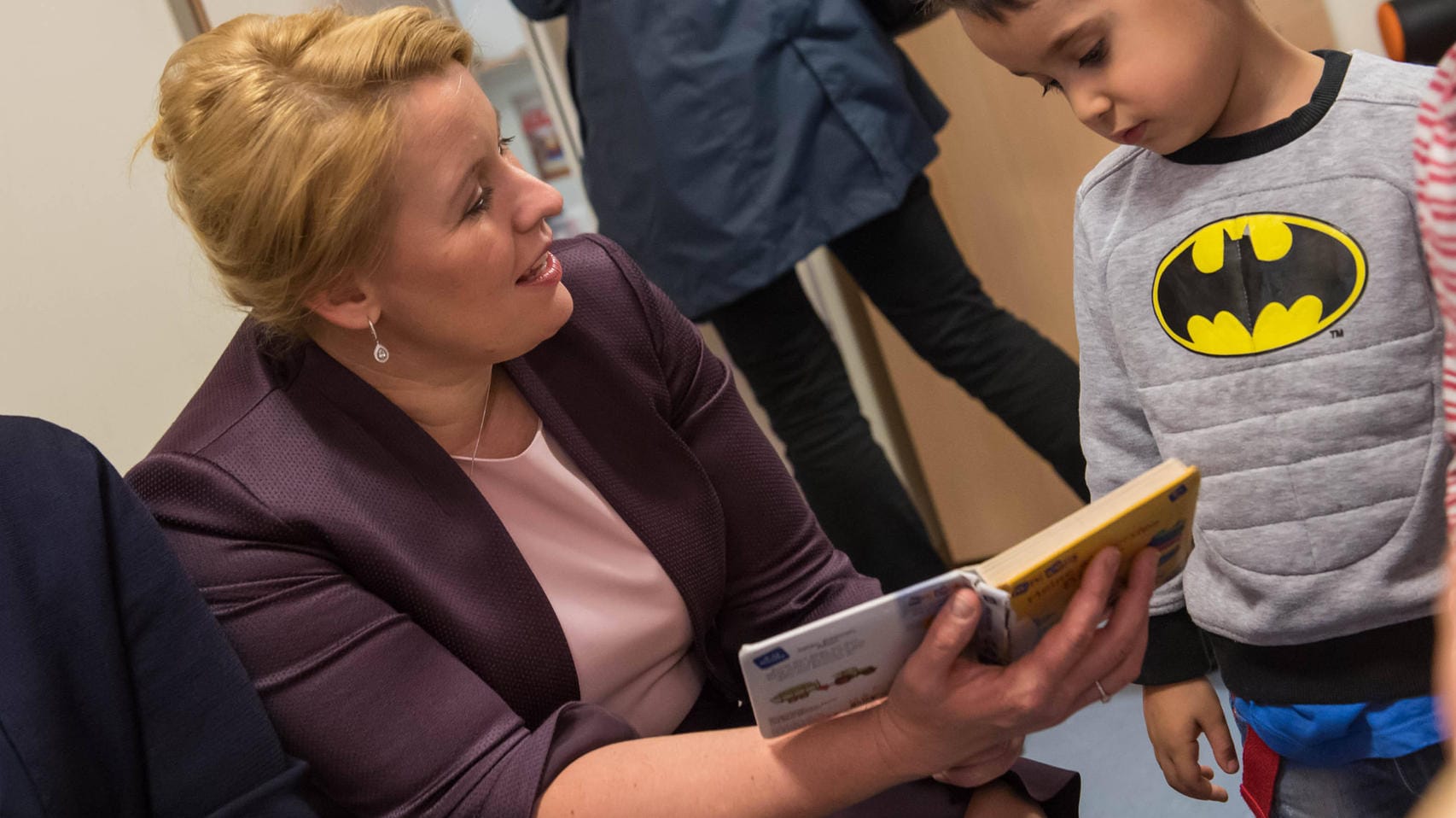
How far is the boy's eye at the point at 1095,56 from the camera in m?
0.80

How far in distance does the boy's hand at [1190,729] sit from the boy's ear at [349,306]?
70 centimetres

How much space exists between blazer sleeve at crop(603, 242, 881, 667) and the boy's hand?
273 millimetres

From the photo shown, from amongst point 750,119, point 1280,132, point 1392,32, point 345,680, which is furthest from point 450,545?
point 1392,32

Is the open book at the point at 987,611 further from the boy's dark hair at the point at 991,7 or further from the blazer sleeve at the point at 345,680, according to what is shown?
the boy's dark hair at the point at 991,7

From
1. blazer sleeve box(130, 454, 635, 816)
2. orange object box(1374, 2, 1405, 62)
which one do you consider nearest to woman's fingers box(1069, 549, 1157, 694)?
blazer sleeve box(130, 454, 635, 816)

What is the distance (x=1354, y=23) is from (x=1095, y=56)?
907mm

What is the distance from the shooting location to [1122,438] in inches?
37.3

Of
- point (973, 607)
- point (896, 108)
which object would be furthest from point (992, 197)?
point (973, 607)

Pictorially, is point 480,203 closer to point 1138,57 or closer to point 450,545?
point 450,545

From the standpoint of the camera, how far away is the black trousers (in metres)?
1.58

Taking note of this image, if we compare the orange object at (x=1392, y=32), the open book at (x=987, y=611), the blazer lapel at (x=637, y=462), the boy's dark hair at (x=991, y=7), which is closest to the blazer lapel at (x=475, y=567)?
the blazer lapel at (x=637, y=462)

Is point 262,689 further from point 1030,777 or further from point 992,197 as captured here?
point 992,197

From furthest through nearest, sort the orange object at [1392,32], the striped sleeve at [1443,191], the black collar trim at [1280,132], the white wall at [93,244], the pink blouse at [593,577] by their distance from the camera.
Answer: the white wall at [93,244] → the orange object at [1392,32] → the pink blouse at [593,577] → the black collar trim at [1280,132] → the striped sleeve at [1443,191]

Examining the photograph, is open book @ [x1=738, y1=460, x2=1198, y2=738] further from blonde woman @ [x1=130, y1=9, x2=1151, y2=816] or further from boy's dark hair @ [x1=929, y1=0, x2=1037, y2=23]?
boy's dark hair @ [x1=929, y1=0, x2=1037, y2=23]
